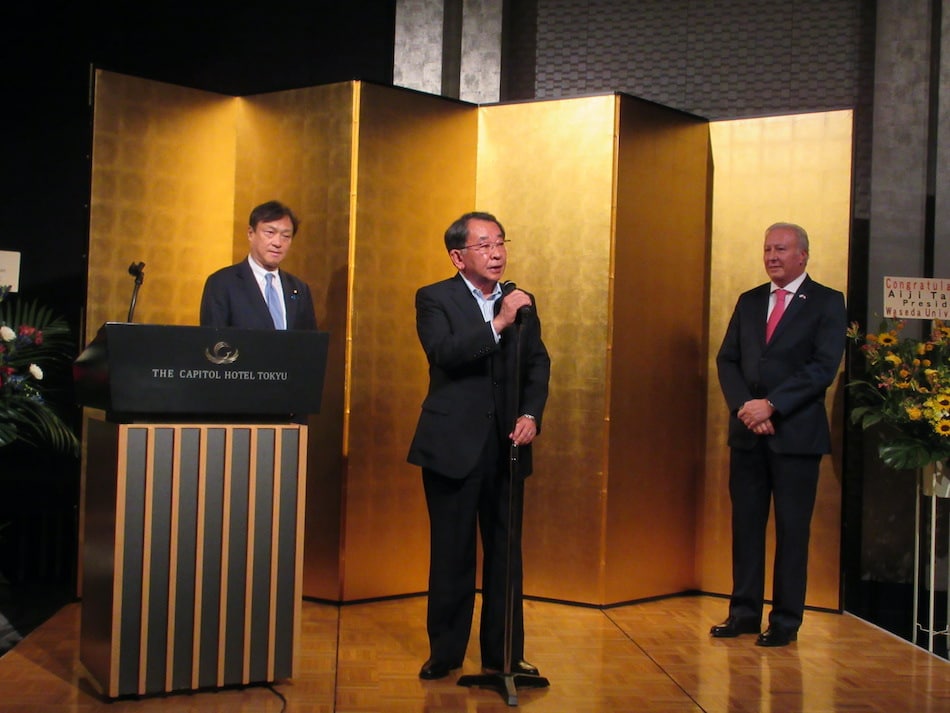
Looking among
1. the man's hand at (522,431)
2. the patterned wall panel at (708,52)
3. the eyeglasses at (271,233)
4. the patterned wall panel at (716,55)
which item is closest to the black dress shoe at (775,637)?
the man's hand at (522,431)

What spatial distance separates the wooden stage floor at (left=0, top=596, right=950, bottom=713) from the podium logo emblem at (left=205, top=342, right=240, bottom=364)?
1.04 metres

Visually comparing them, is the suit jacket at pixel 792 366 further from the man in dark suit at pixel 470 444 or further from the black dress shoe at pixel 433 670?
the black dress shoe at pixel 433 670

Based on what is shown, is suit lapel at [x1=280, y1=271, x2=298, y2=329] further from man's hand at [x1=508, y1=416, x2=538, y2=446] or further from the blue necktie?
man's hand at [x1=508, y1=416, x2=538, y2=446]

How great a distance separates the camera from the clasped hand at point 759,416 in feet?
14.0

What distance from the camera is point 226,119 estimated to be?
5.05 metres

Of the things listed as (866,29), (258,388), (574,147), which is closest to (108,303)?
(258,388)

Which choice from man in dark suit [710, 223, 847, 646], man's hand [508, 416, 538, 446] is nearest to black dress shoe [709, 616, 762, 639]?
man in dark suit [710, 223, 847, 646]

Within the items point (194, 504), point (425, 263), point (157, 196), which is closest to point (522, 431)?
point (194, 504)

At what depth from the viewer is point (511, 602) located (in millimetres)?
3354

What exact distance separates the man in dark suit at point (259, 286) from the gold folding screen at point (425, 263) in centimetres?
44

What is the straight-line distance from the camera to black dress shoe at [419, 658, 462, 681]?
142 inches

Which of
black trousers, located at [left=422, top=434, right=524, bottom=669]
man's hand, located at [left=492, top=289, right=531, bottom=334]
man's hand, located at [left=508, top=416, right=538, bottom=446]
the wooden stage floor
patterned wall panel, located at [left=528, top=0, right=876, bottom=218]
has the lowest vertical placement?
the wooden stage floor

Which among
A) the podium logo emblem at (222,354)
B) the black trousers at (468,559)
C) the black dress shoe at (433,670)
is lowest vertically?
the black dress shoe at (433,670)

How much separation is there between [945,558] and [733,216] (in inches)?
80.2
